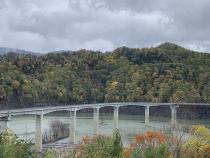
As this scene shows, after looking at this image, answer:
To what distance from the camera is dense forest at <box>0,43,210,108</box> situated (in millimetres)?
118844

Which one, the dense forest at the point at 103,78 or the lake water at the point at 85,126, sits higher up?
the dense forest at the point at 103,78

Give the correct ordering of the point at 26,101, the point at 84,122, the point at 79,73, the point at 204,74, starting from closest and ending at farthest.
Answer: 1. the point at 84,122
2. the point at 26,101
3. the point at 204,74
4. the point at 79,73

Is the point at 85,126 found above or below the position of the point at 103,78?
below

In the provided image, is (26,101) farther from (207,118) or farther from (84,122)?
(207,118)

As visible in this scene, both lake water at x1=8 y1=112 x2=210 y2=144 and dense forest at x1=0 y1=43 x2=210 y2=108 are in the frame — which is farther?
dense forest at x1=0 y1=43 x2=210 y2=108

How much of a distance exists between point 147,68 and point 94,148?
109940 millimetres

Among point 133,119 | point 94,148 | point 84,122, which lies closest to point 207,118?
point 133,119

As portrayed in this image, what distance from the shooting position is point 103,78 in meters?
145

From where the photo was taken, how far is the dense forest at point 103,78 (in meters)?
119

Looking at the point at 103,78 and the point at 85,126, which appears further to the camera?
the point at 103,78

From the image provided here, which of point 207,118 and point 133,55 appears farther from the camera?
point 133,55

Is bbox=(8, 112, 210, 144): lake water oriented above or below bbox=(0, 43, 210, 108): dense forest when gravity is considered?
below

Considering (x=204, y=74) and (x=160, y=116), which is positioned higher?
(x=204, y=74)

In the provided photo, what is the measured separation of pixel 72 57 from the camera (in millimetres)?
149125
